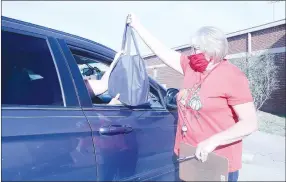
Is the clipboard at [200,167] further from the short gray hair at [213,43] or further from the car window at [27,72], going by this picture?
the car window at [27,72]

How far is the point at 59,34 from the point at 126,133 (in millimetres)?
878

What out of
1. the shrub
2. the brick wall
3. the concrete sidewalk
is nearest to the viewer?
the concrete sidewalk

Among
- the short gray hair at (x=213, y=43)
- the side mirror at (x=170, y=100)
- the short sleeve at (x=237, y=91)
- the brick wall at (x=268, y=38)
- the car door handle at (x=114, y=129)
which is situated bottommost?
the car door handle at (x=114, y=129)

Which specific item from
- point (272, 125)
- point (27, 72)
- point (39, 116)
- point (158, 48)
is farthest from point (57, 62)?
point (272, 125)

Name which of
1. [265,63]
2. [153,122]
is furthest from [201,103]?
[265,63]

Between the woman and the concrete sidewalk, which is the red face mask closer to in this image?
the woman

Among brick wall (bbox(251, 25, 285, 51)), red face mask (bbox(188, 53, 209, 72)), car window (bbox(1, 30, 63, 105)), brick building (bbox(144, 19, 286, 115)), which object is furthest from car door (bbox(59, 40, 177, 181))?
brick wall (bbox(251, 25, 285, 51))

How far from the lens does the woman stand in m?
1.91

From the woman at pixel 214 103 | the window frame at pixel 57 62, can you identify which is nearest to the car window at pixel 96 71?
the window frame at pixel 57 62

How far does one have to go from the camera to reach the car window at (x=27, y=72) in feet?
6.11

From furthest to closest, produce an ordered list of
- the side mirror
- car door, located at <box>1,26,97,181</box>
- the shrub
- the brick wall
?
the brick wall
the shrub
the side mirror
car door, located at <box>1,26,97,181</box>

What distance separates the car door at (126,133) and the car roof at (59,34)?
39 millimetres

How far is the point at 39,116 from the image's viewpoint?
5.92ft

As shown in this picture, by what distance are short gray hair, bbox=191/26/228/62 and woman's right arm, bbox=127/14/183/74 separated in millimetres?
402
